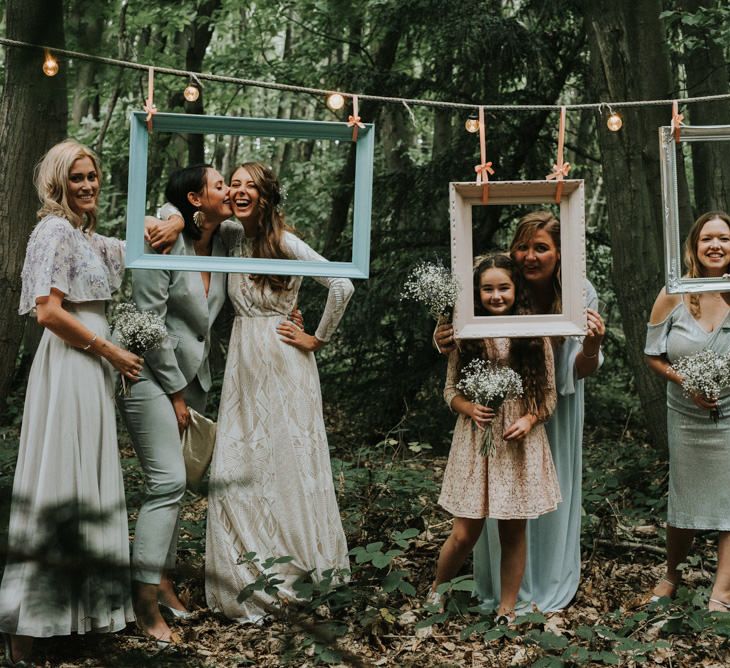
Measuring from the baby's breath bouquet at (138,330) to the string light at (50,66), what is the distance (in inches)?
109

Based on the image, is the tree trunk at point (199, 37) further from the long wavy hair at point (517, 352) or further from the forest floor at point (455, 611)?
the long wavy hair at point (517, 352)

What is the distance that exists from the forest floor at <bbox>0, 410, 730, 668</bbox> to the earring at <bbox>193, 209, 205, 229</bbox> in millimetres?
1434

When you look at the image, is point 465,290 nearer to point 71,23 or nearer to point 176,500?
point 176,500

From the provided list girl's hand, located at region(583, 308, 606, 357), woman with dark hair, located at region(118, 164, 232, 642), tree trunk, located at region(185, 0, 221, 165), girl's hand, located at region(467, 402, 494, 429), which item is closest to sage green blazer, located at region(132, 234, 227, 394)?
woman with dark hair, located at region(118, 164, 232, 642)

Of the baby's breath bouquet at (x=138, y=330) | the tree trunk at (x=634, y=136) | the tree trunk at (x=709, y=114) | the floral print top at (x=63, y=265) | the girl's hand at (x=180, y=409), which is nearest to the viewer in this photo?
the floral print top at (x=63, y=265)

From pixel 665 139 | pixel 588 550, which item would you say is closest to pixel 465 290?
pixel 665 139

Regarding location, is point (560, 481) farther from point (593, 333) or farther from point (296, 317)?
point (296, 317)

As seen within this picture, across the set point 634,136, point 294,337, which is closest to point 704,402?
point 294,337

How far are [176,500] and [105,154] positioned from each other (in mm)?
8683

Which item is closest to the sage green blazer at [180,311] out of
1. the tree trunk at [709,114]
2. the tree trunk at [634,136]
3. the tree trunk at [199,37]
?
the tree trunk at [634,136]

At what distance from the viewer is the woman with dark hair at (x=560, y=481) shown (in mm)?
4465

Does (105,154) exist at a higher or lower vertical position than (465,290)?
higher

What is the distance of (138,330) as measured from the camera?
4.07 metres

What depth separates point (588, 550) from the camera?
17.9 feet
